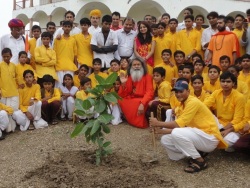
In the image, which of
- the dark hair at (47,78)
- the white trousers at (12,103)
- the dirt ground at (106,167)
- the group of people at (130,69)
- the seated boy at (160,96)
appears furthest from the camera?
the dark hair at (47,78)

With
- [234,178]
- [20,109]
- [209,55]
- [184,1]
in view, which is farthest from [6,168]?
[184,1]

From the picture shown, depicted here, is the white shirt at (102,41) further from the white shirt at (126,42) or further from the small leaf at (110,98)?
the small leaf at (110,98)

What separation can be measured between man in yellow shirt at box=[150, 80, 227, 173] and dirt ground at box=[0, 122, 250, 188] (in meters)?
0.21

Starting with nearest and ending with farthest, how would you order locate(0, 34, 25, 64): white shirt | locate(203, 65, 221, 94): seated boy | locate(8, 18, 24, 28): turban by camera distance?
1. locate(203, 65, 221, 94): seated boy
2. locate(8, 18, 24, 28): turban
3. locate(0, 34, 25, 64): white shirt

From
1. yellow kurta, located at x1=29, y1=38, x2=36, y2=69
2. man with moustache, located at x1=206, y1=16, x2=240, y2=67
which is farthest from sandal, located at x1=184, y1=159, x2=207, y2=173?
yellow kurta, located at x1=29, y1=38, x2=36, y2=69

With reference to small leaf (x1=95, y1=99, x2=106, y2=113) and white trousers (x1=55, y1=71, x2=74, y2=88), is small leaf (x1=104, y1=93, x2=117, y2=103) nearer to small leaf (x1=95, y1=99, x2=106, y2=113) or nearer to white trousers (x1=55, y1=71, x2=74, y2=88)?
small leaf (x1=95, y1=99, x2=106, y2=113)

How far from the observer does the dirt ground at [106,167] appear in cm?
377

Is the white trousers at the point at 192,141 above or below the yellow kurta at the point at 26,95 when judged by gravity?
below

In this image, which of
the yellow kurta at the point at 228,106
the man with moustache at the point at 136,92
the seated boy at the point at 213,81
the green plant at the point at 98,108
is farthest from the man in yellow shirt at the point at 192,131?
the man with moustache at the point at 136,92

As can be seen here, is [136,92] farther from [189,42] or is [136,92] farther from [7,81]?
[7,81]

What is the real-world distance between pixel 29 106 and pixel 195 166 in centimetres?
331

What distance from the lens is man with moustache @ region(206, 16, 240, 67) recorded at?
6.21 metres

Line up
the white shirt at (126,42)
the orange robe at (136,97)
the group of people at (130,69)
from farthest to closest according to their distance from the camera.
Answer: the white shirt at (126,42), the orange robe at (136,97), the group of people at (130,69)

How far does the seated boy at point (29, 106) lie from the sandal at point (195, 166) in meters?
2.94
